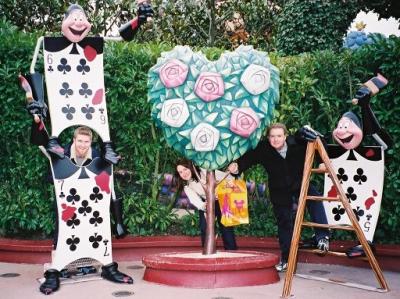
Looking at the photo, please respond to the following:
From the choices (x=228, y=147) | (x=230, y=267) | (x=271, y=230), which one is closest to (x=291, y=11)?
(x=271, y=230)

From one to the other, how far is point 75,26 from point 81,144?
1018 millimetres

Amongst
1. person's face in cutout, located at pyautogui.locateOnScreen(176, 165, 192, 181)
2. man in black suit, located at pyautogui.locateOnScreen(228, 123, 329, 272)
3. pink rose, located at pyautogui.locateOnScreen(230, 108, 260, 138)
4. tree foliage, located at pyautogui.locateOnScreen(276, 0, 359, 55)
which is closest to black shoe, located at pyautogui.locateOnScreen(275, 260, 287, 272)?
man in black suit, located at pyautogui.locateOnScreen(228, 123, 329, 272)

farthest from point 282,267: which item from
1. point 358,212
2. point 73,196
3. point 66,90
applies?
point 66,90

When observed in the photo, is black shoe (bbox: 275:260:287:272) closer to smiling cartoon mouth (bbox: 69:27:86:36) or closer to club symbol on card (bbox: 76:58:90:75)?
club symbol on card (bbox: 76:58:90:75)

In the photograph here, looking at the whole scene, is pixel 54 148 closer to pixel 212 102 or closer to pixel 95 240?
pixel 95 240

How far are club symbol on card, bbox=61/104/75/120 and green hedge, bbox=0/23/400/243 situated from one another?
0.90m

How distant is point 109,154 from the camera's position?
5.11 metres

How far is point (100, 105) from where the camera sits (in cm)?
528

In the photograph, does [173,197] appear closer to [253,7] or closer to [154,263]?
[154,263]

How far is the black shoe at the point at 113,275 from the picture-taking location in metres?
5.05

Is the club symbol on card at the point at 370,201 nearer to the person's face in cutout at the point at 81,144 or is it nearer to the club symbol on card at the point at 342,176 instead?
the club symbol on card at the point at 342,176

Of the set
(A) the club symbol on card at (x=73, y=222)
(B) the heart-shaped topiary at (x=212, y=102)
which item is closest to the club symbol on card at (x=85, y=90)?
(B) the heart-shaped topiary at (x=212, y=102)

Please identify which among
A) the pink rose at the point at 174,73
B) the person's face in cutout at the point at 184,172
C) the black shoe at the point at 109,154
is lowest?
the person's face in cutout at the point at 184,172

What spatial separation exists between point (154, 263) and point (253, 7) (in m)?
8.69
